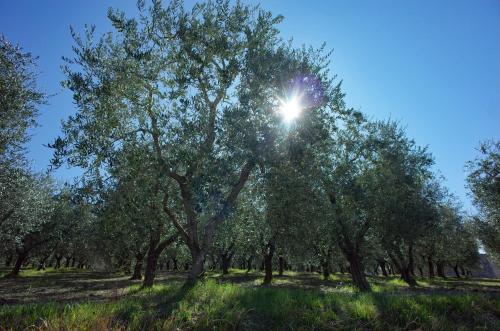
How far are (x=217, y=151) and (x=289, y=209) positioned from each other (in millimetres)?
5153

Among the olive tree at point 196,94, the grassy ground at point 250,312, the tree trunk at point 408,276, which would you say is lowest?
the grassy ground at point 250,312

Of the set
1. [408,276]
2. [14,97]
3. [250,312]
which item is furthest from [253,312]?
[408,276]

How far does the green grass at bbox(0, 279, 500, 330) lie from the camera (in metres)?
10.3

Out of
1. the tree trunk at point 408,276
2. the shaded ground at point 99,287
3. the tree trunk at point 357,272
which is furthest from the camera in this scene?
the tree trunk at point 408,276

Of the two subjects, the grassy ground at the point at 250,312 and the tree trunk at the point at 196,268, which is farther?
the tree trunk at the point at 196,268

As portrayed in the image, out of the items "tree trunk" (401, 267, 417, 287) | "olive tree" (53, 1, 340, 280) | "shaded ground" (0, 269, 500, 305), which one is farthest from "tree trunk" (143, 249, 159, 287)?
"tree trunk" (401, 267, 417, 287)

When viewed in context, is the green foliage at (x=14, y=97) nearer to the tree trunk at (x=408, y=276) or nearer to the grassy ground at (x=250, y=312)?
the grassy ground at (x=250, y=312)

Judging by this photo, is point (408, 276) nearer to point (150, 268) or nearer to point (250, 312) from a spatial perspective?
point (150, 268)

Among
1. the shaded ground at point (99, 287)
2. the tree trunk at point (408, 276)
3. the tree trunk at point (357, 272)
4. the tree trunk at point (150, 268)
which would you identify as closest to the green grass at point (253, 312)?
the shaded ground at point (99, 287)

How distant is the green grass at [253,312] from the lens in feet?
33.7

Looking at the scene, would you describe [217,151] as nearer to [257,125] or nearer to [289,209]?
[257,125]

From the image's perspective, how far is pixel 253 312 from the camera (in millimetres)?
12469

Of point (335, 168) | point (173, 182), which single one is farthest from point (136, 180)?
→ point (335, 168)

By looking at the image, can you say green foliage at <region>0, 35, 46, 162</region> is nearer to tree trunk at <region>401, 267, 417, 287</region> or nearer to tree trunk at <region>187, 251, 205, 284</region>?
tree trunk at <region>187, 251, 205, 284</region>
